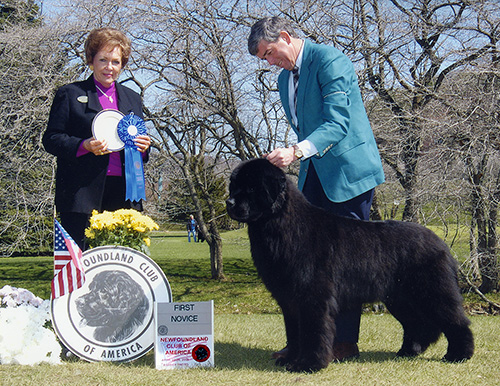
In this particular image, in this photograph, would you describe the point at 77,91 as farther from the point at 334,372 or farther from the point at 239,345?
the point at 334,372

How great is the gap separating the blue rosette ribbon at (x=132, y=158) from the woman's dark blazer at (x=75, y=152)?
17cm

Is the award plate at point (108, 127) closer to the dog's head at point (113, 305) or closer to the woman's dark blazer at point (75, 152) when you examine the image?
the woman's dark blazer at point (75, 152)

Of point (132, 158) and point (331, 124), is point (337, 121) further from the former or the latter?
point (132, 158)

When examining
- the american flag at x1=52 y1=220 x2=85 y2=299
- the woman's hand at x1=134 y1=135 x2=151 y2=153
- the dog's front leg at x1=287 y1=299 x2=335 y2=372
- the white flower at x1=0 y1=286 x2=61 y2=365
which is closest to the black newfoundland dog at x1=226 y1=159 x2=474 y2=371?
the dog's front leg at x1=287 y1=299 x2=335 y2=372

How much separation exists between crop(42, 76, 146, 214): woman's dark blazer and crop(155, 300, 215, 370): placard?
98 centimetres

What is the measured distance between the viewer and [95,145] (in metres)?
3.42

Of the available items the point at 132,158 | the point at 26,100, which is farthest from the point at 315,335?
the point at 26,100

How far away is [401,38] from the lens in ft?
30.9

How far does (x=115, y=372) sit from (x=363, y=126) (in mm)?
2296

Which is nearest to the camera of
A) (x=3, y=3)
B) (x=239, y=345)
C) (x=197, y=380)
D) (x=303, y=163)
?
(x=197, y=380)

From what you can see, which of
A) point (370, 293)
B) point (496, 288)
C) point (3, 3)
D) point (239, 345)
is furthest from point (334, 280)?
point (3, 3)

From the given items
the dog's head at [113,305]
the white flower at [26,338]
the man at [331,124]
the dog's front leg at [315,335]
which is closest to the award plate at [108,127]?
the dog's head at [113,305]

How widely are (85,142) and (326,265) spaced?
185 centimetres

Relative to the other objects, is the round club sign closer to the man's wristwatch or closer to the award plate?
the award plate
